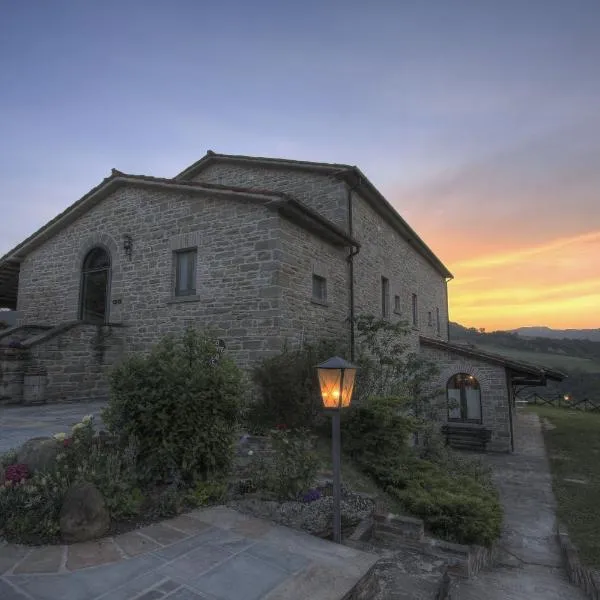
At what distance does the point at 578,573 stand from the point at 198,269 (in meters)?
8.82

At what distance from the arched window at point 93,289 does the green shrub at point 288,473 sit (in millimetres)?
8897

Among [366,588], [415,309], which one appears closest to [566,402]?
[415,309]

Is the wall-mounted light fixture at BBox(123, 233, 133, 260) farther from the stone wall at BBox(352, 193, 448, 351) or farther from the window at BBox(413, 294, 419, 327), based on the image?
the window at BBox(413, 294, 419, 327)

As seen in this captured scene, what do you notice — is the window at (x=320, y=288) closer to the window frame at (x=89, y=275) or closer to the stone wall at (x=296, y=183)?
the stone wall at (x=296, y=183)

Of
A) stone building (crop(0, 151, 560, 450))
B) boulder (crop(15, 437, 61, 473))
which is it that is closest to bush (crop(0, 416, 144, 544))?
boulder (crop(15, 437, 61, 473))

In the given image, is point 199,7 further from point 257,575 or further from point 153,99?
point 257,575

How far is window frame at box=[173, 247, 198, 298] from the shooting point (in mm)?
9812

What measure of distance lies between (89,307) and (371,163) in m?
10.8

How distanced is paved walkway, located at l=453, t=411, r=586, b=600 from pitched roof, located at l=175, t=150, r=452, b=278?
29.8 ft

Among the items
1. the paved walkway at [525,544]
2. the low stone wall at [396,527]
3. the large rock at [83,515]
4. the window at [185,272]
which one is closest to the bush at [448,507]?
the paved walkway at [525,544]

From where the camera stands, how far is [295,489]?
4.45m

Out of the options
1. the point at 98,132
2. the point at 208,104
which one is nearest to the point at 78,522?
the point at 208,104

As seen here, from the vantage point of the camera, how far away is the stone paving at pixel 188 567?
2.48 meters

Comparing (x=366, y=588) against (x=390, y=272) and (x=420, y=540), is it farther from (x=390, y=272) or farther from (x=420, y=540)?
(x=390, y=272)
